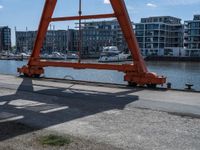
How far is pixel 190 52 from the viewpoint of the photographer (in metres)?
140

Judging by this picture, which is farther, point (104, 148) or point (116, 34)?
point (116, 34)

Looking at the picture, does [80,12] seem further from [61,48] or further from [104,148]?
[61,48]

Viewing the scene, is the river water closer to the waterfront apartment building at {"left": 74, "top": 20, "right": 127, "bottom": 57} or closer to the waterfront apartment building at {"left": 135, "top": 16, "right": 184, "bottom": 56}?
the waterfront apartment building at {"left": 74, "top": 20, "right": 127, "bottom": 57}

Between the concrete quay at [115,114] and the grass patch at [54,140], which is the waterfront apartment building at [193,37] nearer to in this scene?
the concrete quay at [115,114]

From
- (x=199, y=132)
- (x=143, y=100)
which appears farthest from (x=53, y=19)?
(x=199, y=132)

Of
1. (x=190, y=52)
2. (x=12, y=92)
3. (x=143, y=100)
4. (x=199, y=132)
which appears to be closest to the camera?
(x=199, y=132)

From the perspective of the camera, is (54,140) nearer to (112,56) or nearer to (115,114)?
(115,114)

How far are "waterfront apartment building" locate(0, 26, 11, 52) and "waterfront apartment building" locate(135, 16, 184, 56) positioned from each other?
59695 millimetres

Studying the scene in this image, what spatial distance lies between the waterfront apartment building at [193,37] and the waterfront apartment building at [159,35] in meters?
6.90

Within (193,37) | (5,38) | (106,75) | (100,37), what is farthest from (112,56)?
(5,38)

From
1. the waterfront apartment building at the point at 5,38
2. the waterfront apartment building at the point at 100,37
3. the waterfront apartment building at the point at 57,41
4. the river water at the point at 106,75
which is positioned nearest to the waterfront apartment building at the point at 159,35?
the waterfront apartment building at the point at 100,37

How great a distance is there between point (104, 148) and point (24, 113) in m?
4.04

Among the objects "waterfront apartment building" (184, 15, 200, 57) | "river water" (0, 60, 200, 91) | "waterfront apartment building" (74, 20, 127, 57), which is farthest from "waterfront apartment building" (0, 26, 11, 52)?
"river water" (0, 60, 200, 91)

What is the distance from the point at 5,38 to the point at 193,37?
3310 inches
